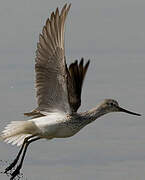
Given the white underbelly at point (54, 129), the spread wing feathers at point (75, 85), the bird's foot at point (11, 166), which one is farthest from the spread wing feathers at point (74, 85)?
the bird's foot at point (11, 166)

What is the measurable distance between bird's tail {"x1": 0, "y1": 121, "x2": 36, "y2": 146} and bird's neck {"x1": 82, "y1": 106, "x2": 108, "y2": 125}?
1.10 metres

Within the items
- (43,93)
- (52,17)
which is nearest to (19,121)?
(43,93)

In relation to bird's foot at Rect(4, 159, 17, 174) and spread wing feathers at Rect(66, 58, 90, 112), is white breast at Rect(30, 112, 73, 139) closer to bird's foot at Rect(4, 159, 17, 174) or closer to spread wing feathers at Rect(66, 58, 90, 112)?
spread wing feathers at Rect(66, 58, 90, 112)

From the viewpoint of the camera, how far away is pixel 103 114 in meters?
23.3

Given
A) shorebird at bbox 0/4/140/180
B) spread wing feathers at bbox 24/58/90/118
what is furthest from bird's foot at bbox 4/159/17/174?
spread wing feathers at bbox 24/58/90/118

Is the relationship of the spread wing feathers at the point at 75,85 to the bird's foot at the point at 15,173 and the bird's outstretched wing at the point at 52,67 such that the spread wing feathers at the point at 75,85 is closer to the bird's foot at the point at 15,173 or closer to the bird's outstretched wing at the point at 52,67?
the bird's outstretched wing at the point at 52,67

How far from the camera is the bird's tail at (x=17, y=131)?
2253 centimetres

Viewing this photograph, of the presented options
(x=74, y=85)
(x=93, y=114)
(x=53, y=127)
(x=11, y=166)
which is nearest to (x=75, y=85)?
(x=74, y=85)

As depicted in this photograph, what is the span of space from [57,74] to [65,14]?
1.21m

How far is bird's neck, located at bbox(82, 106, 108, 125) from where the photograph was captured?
894 inches

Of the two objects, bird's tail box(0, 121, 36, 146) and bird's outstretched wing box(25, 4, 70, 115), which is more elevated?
bird's outstretched wing box(25, 4, 70, 115)

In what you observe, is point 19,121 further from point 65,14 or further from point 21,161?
point 65,14

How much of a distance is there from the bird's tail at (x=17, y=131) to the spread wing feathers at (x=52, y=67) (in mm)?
472

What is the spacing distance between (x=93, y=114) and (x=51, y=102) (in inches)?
37.4
